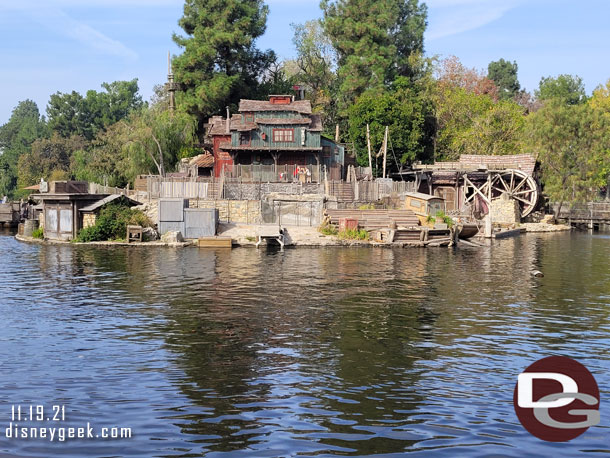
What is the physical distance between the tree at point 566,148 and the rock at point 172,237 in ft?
141

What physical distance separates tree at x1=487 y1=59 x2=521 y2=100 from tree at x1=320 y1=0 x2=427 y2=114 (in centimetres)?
4958

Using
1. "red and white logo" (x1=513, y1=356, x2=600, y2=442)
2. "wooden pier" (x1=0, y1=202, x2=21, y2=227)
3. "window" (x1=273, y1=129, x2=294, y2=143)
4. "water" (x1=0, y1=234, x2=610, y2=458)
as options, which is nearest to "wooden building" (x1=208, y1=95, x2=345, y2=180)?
"window" (x1=273, y1=129, x2=294, y2=143)

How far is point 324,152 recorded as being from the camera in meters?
65.6

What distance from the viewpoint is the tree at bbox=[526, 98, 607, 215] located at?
71375 mm

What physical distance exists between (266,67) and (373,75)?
14.1 metres

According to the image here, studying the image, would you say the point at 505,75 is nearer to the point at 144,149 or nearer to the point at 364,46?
the point at 364,46

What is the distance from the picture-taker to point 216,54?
77500 millimetres

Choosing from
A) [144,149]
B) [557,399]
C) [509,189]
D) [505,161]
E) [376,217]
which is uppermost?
[144,149]

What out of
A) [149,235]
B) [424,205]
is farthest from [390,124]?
[149,235]

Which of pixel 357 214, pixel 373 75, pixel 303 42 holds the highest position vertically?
pixel 303 42

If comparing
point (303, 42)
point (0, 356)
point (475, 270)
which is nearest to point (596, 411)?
point (0, 356)

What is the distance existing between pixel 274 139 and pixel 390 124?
14.2 meters

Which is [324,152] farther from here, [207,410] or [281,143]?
[207,410]

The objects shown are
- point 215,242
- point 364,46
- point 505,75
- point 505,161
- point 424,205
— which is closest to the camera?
point 215,242
